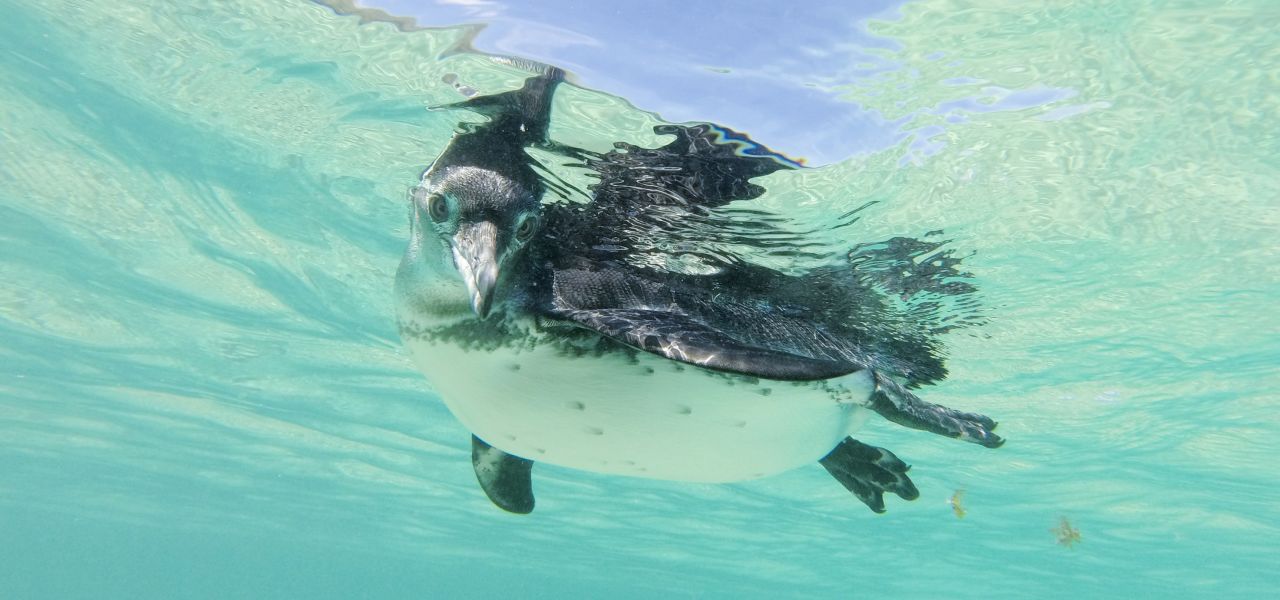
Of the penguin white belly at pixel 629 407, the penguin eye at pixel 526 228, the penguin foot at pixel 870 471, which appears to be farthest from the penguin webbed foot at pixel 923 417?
the penguin eye at pixel 526 228

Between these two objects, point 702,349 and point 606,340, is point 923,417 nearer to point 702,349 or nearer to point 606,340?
point 702,349

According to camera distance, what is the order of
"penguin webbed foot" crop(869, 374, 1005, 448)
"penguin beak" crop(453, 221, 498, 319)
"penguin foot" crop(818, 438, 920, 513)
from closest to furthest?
"penguin beak" crop(453, 221, 498, 319), "penguin webbed foot" crop(869, 374, 1005, 448), "penguin foot" crop(818, 438, 920, 513)

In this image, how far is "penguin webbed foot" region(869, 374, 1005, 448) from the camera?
4.52 metres

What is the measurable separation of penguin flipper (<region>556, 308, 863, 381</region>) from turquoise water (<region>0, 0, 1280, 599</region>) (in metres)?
2.26

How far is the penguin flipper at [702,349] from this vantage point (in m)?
3.32

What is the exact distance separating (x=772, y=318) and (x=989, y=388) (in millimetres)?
6628

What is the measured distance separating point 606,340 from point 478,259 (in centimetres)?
88

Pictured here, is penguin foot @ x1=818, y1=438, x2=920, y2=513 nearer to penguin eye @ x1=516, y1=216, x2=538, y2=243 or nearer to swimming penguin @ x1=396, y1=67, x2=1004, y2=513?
swimming penguin @ x1=396, y1=67, x2=1004, y2=513

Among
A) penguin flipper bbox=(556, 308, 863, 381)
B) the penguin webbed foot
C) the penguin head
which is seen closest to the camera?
penguin flipper bbox=(556, 308, 863, 381)

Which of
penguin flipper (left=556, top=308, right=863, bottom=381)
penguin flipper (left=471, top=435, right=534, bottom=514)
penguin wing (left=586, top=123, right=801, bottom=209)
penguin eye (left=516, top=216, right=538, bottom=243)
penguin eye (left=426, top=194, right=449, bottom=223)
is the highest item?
penguin wing (left=586, top=123, right=801, bottom=209)

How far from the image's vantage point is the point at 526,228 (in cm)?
388

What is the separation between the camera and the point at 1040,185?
247 inches

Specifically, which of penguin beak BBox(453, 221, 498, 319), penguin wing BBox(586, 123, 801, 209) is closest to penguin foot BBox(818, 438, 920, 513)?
penguin wing BBox(586, 123, 801, 209)

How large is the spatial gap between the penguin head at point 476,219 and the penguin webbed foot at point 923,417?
2.43 metres
